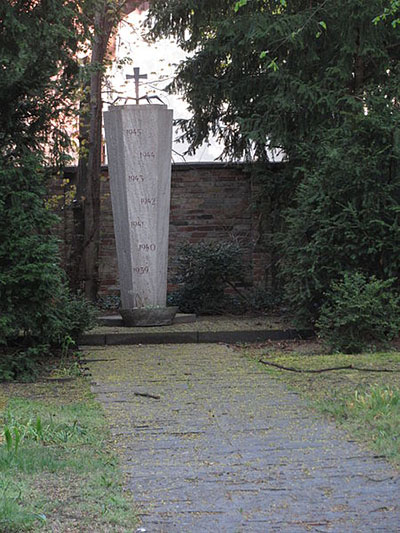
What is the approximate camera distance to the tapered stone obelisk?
33.4 ft

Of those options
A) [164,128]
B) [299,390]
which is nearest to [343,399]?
[299,390]

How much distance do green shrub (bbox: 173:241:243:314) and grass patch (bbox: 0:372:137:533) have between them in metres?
6.80

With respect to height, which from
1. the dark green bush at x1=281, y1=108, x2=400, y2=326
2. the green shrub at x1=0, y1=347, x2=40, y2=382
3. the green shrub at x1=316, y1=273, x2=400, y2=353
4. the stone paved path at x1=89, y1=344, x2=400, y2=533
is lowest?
the green shrub at x1=0, y1=347, x2=40, y2=382

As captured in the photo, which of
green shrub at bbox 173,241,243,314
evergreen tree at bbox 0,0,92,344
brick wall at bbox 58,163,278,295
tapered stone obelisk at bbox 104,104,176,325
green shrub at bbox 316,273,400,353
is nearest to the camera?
evergreen tree at bbox 0,0,92,344

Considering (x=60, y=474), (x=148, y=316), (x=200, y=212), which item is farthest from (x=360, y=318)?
(x=200, y=212)

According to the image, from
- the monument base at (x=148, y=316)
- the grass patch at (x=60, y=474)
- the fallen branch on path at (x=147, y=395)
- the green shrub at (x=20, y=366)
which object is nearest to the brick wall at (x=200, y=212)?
the monument base at (x=148, y=316)

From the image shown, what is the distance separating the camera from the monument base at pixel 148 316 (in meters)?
9.83

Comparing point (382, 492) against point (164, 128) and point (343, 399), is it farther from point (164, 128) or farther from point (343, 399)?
point (164, 128)

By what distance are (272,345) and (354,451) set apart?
5090mm

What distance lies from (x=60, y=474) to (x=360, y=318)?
188 inches

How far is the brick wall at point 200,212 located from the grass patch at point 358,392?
565 cm

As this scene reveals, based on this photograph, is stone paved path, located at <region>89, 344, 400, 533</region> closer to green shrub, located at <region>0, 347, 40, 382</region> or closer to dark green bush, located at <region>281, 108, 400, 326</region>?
green shrub, located at <region>0, 347, 40, 382</region>

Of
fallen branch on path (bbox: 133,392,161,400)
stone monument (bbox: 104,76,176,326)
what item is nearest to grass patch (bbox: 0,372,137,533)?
fallen branch on path (bbox: 133,392,161,400)

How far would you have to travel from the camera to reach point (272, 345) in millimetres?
9102
